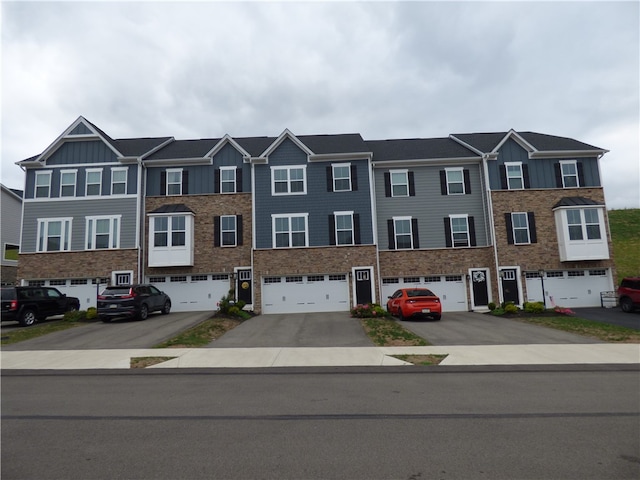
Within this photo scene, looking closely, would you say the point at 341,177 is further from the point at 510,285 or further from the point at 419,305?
the point at 510,285

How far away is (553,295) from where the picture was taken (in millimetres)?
22734

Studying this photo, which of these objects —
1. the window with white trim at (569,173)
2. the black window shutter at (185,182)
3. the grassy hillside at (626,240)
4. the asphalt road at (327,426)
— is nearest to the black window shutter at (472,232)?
the window with white trim at (569,173)

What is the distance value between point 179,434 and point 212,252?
18881 mm

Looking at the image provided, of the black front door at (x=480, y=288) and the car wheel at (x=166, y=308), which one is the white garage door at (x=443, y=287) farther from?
the car wheel at (x=166, y=308)

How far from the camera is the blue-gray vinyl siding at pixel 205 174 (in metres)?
24.5

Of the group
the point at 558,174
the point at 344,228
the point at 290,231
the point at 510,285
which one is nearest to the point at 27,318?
the point at 290,231

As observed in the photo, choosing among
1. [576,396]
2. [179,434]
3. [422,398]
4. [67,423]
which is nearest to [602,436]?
[576,396]

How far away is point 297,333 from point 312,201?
33.5 ft

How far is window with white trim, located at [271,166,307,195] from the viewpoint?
2378cm

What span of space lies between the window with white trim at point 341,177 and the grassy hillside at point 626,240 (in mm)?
18939

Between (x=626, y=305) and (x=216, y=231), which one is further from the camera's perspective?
(x=216, y=231)

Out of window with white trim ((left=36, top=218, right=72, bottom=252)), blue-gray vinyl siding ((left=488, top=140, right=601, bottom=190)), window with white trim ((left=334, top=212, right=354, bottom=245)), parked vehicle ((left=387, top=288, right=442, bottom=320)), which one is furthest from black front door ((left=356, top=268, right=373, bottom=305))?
window with white trim ((left=36, top=218, right=72, bottom=252))

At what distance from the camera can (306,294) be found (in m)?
22.7

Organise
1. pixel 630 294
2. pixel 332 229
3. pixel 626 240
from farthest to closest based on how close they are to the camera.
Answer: pixel 626 240 < pixel 332 229 < pixel 630 294
